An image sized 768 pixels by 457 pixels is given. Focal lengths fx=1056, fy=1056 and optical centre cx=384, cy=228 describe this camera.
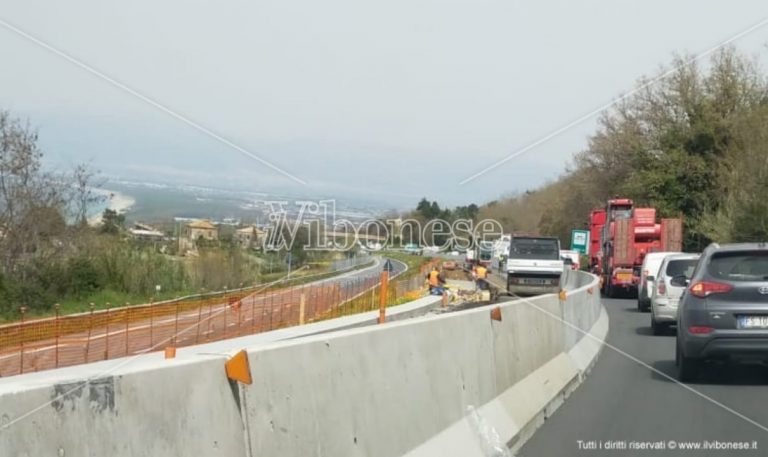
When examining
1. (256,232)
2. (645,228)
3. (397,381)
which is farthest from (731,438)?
(645,228)

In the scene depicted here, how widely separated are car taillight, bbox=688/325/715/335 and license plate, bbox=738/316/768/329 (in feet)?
1.23

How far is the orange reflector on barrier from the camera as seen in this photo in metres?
4.75

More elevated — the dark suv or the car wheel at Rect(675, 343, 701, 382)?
the dark suv

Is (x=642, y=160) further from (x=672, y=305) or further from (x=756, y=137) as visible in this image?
(x=672, y=305)

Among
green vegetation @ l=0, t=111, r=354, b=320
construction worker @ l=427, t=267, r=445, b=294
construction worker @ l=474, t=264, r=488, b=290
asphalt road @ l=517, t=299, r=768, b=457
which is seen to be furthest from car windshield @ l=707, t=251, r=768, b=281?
construction worker @ l=474, t=264, r=488, b=290

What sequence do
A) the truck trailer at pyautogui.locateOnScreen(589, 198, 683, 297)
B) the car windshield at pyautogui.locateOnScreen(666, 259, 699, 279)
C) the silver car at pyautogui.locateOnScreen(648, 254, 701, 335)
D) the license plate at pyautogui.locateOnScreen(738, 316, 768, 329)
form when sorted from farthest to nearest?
the truck trailer at pyautogui.locateOnScreen(589, 198, 683, 297) → the car windshield at pyautogui.locateOnScreen(666, 259, 699, 279) → the silver car at pyautogui.locateOnScreen(648, 254, 701, 335) → the license plate at pyautogui.locateOnScreen(738, 316, 768, 329)

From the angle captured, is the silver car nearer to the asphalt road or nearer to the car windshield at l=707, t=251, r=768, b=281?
the asphalt road

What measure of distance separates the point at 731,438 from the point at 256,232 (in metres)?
8.53

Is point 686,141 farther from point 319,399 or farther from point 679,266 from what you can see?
point 319,399

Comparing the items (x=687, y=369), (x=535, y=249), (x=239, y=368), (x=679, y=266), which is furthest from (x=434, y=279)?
(x=239, y=368)

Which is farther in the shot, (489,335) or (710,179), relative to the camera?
(710,179)

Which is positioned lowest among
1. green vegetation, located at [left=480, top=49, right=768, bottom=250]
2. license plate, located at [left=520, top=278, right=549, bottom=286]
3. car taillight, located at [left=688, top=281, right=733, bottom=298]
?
license plate, located at [left=520, top=278, right=549, bottom=286]

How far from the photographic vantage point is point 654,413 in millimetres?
11195

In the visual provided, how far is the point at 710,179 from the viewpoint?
67125mm
